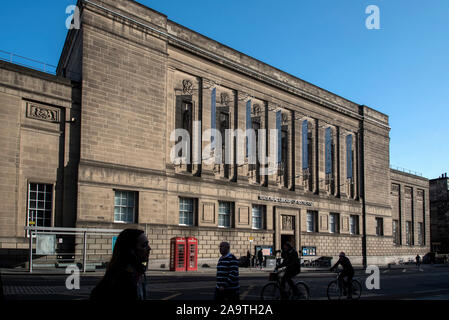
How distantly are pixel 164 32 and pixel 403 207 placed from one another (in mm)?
44983

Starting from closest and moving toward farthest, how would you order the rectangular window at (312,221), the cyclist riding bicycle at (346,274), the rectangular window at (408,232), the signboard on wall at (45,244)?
1. the cyclist riding bicycle at (346,274)
2. the signboard on wall at (45,244)
3. the rectangular window at (312,221)
4. the rectangular window at (408,232)

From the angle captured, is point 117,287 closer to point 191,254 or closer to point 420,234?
point 191,254

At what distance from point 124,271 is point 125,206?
2828 centimetres

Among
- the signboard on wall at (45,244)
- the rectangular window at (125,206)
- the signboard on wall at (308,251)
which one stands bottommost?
the signboard on wall at (308,251)

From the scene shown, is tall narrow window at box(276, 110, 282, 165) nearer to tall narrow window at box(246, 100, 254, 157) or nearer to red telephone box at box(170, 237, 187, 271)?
tall narrow window at box(246, 100, 254, 157)

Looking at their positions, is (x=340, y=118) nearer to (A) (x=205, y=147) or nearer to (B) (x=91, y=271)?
(A) (x=205, y=147)

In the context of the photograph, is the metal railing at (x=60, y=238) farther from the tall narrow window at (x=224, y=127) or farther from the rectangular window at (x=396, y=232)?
the rectangular window at (x=396, y=232)

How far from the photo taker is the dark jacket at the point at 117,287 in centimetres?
374

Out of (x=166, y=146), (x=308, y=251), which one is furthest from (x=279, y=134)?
(x=166, y=146)

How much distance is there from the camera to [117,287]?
3760 millimetres

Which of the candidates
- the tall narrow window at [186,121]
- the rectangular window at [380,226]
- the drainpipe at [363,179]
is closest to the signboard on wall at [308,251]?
the drainpipe at [363,179]

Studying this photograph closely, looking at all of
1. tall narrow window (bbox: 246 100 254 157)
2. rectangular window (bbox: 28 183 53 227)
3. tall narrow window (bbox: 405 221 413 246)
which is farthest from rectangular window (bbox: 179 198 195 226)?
tall narrow window (bbox: 405 221 413 246)

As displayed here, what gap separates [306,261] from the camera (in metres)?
44.8
